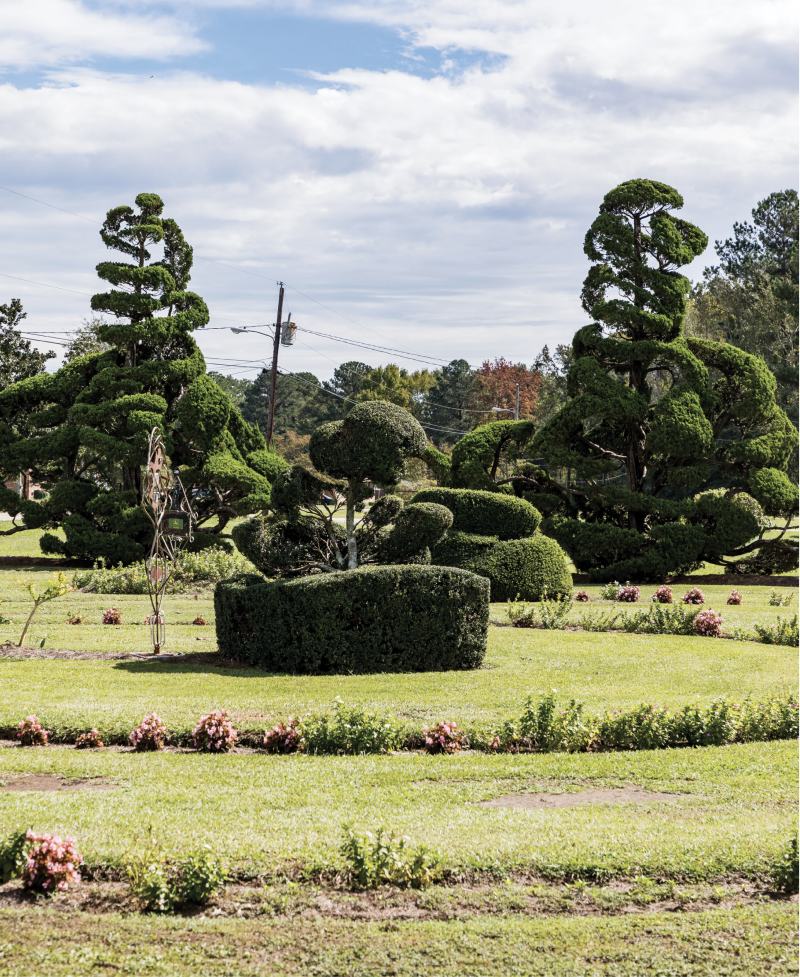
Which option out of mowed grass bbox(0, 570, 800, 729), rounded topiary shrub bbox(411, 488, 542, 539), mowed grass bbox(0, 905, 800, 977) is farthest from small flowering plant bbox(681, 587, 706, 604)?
mowed grass bbox(0, 905, 800, 977)

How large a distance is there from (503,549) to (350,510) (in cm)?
564

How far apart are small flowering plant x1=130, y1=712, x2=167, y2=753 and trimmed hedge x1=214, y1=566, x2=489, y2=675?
3.07 metres

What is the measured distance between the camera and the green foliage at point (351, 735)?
734cm

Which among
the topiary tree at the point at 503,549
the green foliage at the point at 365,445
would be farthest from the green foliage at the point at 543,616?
the green foliage at the point at 365,445

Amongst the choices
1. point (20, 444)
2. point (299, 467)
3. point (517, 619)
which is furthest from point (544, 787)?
point (20, 444)

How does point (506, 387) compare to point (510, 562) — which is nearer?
point (510, 562)

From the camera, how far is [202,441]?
25.0 meters

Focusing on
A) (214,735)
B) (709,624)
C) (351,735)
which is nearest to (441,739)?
(351,735)

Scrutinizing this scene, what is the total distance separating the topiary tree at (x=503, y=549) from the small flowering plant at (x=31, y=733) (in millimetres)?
10048

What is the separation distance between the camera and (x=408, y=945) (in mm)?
4004

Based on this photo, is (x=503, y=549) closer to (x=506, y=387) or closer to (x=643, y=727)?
(x=643, y=727)

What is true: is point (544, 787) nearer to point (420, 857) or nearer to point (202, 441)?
point (420, 857)

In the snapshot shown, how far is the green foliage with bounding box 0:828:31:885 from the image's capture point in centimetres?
458

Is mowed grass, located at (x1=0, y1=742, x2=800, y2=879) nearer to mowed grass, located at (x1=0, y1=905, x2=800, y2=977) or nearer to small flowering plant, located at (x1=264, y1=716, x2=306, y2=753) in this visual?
small flowering plant, located at (x1=264, y1=716, x2=306, y2=753)
